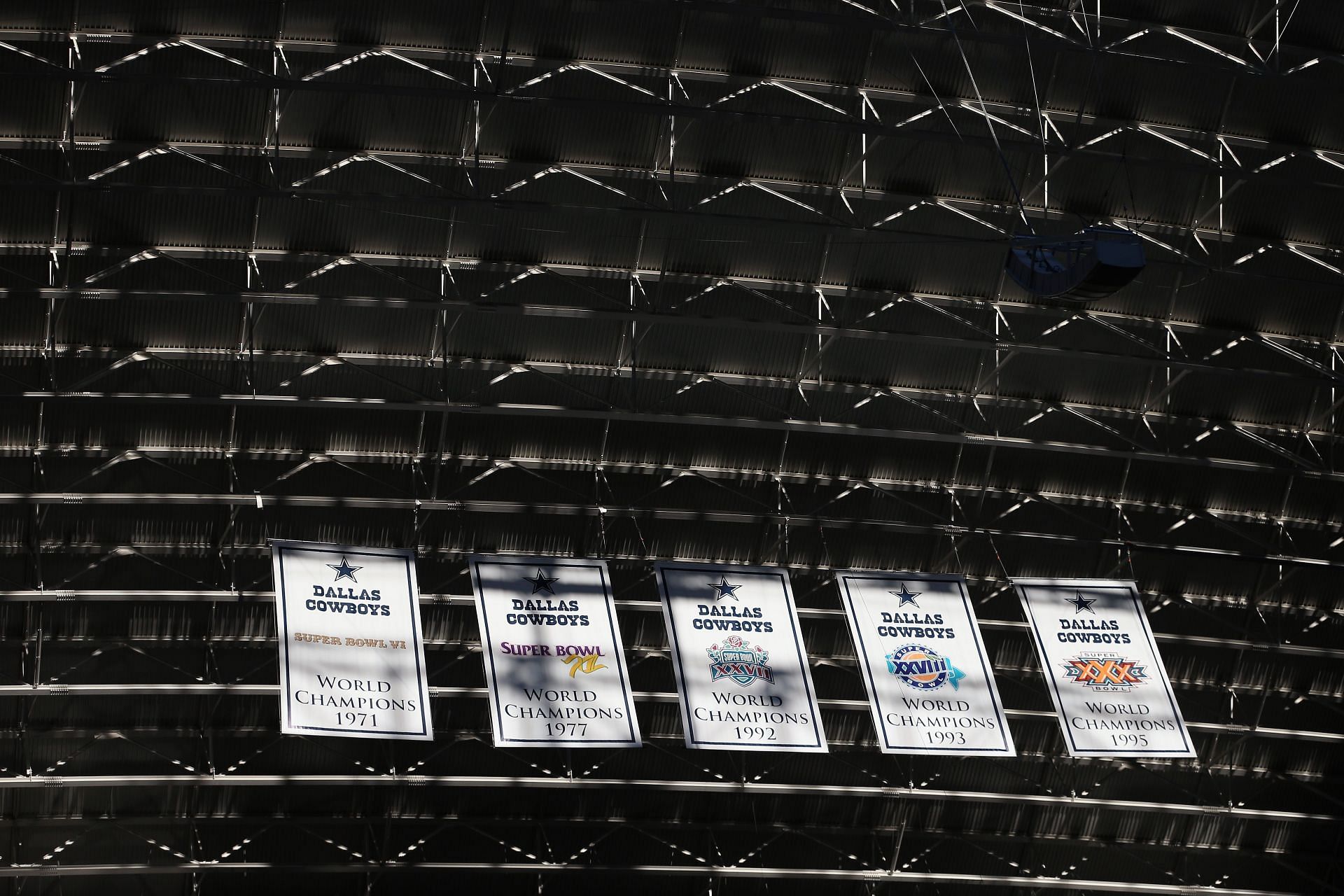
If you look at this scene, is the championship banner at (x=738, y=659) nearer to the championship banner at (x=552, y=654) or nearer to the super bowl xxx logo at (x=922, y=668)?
the championship banner at (x=552, y=654)

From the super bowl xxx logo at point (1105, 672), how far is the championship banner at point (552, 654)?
811 cm

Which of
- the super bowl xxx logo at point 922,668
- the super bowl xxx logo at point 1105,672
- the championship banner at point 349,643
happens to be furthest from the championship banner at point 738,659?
the super bowl xxx logo at point 1105,672

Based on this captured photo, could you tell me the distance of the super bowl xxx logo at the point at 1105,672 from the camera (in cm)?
2753

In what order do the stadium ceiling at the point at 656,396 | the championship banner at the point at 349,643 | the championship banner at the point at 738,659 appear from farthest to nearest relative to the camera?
the stadium ceiling at the point at 656,396
the championship banner at the point at 738,659
the championship banner at the point at 349,643

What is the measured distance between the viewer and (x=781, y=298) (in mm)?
29938

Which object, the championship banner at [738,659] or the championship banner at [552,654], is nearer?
the championship banner at [552,654]

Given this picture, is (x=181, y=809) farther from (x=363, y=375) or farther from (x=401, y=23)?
A: (x=401, y=23)

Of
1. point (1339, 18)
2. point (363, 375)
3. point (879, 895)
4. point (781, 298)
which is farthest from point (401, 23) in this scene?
point (879, 895)

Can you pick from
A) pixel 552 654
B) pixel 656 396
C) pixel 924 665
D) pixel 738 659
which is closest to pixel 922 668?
pixel 924 665

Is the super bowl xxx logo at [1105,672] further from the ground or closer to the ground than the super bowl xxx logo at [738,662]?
further from the ground

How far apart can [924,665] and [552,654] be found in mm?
6475

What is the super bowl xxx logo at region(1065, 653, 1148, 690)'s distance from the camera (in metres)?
27.5

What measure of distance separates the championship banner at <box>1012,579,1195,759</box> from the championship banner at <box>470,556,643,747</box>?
25.5 feet

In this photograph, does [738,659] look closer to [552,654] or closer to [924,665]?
[552,654]
